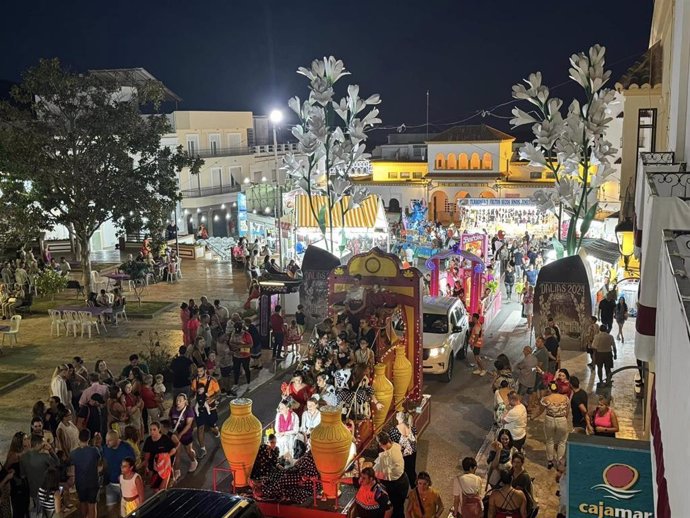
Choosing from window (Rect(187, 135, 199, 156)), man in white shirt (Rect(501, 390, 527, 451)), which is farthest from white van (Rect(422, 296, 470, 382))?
window (Rect(187, 135, 199, 156))

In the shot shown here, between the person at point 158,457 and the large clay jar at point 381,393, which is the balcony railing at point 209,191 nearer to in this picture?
the large clay jar at point 381,393

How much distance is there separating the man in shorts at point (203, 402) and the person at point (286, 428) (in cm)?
191

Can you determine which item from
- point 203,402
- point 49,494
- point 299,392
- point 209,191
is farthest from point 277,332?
point 209,191

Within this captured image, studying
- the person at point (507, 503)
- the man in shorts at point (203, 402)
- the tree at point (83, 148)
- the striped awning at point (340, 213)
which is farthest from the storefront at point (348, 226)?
the person at point (507, 503)

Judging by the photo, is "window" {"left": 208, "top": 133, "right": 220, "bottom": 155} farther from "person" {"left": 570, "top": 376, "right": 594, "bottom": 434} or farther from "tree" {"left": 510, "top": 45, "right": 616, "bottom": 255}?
"person" {"left": 570, "top": 376, "right": 594, "bottom": 434}

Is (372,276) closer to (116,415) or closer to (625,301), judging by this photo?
(116,415)

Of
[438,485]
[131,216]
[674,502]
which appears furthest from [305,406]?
[131,216]

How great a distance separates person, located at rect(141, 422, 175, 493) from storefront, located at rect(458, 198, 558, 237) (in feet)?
76.7

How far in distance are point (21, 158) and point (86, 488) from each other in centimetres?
1307

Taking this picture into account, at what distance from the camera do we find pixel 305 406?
422 inches

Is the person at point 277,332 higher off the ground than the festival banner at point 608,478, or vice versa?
the festival banner at point 608,478

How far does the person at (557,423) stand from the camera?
10719mm

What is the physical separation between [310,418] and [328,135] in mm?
13935

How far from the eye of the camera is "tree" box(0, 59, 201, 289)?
65.3 ft
